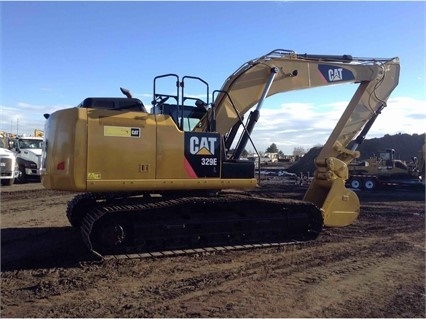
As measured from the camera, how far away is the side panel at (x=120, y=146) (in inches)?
277

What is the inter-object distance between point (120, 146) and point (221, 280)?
8.96ft

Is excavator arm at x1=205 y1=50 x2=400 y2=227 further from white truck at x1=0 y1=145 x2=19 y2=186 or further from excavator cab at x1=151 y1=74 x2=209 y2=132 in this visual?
white truck at x1=0 y1=145 x2=19 y2=186

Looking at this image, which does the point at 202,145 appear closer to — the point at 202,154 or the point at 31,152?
the point at 202,154

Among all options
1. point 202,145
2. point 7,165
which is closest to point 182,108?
point 202,145

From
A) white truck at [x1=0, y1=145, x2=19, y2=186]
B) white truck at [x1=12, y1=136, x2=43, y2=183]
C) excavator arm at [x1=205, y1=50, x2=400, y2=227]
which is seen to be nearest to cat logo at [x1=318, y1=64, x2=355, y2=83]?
excavator arm at [x1=205, y1=50, x2=400, y2=227]

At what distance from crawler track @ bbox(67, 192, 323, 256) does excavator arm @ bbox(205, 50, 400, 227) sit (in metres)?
1.11

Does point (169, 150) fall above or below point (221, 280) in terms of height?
above

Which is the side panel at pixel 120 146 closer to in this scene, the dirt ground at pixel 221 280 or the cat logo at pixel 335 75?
the dirt ground at pixel 221 280

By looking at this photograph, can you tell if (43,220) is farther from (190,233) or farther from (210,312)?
(210,312)

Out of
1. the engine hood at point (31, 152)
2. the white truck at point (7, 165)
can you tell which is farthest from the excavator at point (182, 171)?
the engine hood at point (31, 152)

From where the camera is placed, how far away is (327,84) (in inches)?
407

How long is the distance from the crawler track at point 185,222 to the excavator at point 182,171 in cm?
2

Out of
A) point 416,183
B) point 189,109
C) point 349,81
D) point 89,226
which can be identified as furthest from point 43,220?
point 416,183

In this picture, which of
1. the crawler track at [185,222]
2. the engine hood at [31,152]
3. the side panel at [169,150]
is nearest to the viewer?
the crawler track at [185,222]
